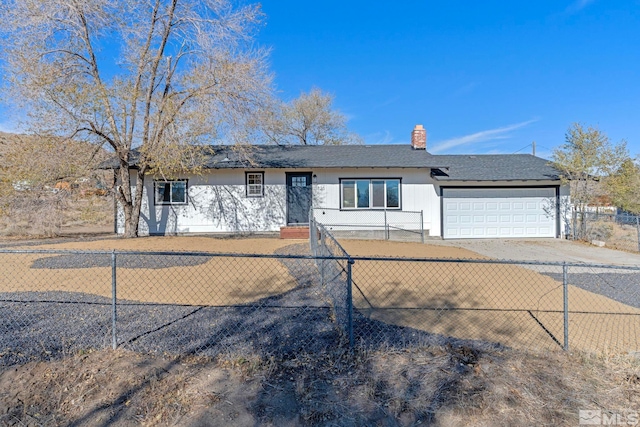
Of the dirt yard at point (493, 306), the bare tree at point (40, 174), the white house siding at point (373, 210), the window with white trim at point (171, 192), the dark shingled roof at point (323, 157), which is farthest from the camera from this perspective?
the white house siding at point (373, 210)

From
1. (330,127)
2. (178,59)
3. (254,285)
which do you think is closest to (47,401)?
(254,285)

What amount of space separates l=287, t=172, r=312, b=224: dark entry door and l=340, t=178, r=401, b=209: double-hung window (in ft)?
4.82

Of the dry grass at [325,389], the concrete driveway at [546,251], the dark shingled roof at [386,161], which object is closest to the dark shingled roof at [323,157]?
the dark shingled roof at [386,161]

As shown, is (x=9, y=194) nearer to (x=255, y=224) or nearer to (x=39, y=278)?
(x=39, y=278)

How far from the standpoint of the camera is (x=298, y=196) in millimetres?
13930

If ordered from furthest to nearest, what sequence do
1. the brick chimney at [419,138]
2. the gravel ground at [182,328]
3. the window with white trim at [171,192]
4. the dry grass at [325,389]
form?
1. the brick chimney at [419,138]
2. the window with white trim at [171,192]
3. the gravel ground at [182,328]
4. the dry grass at [325,389]

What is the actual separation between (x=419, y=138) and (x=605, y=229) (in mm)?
8372

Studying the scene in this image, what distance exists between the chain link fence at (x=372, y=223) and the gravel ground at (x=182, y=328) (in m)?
8.53

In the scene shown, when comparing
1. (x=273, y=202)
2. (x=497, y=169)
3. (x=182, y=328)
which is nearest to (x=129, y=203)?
(x=273, y=202)

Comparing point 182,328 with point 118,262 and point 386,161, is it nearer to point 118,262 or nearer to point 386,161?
point 118,262

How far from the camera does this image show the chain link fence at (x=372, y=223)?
13.6 m

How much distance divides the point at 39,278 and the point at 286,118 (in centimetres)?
2336

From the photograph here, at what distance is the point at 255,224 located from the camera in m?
13.9

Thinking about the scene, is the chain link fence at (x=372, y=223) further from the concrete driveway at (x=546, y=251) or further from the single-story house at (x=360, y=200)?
the concrete driveway at (x=546, y=251)
